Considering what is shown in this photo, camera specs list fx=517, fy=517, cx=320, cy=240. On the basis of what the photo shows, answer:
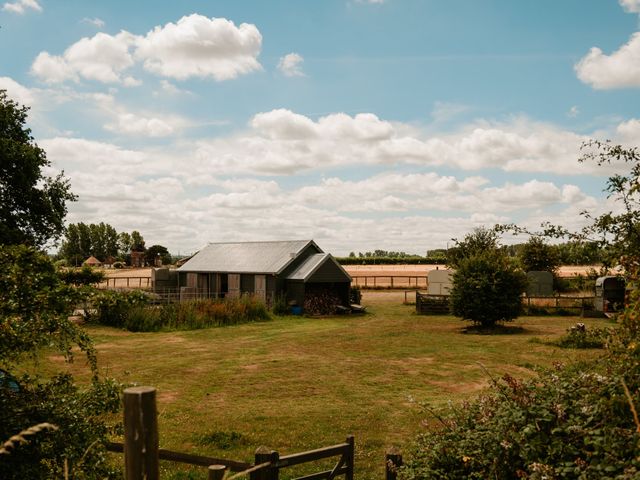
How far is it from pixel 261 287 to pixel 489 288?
56.5 ft

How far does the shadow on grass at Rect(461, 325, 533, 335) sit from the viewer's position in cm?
2716

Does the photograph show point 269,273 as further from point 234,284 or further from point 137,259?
point 137,259

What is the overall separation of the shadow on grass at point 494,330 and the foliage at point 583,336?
14.6ft

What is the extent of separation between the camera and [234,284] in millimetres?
40312

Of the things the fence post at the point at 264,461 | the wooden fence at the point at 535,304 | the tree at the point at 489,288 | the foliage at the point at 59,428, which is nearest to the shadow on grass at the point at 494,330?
the tree at the point at 489,288

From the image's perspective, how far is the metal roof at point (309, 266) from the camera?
37.0m

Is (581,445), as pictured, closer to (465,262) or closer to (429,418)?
(429,418)

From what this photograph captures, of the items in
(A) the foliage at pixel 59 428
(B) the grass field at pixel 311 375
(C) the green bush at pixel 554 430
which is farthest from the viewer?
(B) the grass field at pixel 311 375

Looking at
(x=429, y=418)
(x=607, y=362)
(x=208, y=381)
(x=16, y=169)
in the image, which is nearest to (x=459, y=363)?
(x=429, y=418)

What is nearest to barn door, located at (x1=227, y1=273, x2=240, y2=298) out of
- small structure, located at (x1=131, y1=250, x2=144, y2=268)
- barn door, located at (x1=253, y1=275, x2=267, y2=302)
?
barn door, located at (x1=253, y1=275, x2=267, y2=302)

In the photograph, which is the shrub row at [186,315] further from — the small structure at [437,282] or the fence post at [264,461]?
the fence post at [264,461]

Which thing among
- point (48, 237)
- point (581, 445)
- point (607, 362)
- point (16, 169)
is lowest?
point (581, 445)

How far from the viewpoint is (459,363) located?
19.1 m

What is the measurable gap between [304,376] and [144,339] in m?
12.1
